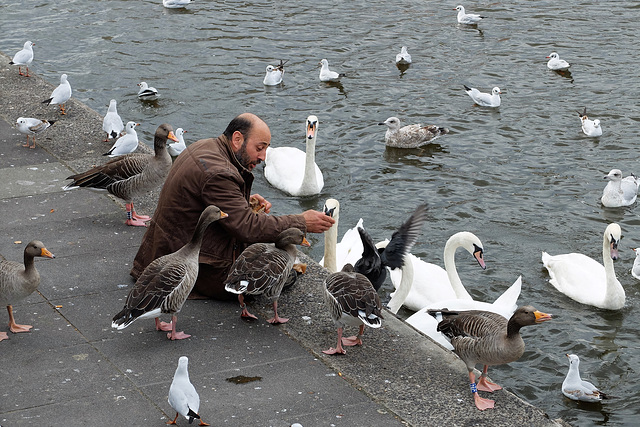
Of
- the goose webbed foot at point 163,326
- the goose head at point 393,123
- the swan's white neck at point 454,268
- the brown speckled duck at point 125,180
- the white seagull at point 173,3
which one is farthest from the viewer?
the white seagull at point 173,3

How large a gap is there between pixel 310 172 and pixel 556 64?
7059 mm

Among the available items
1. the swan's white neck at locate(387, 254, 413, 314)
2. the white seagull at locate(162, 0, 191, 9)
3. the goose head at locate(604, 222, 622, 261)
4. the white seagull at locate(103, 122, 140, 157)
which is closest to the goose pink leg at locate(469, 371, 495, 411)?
the swan's white neck at locate(387, 254, 413, 314)

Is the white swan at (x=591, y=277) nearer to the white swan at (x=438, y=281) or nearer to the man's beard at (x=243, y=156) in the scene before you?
the white swan at (x=438, y=281)

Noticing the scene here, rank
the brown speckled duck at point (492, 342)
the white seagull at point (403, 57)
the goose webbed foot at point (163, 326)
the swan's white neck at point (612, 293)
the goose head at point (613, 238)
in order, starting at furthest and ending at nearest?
the white seagull at point (403, 57), the goose head at point (613, 238), the swan's white neck at point (612, 293), the goose webbed foot at point (163, 326), the brown speckled duck at point (492, 342)

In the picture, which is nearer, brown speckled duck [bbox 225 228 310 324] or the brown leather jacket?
brown speckled duck [bbox 225 228 310 324]

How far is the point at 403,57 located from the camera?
17.9 metres

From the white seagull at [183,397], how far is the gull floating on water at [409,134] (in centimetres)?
948

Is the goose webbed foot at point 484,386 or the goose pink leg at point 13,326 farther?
the goose pink leg at point 13,326

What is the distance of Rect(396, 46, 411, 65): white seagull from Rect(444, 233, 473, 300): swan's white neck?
856cm

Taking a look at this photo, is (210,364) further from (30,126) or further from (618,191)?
(618,191)

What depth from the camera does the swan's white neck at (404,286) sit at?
9.19 meters

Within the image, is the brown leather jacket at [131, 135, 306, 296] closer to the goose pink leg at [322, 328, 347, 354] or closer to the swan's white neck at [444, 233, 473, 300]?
the goose pink leg at [322, 328, 347, 354]

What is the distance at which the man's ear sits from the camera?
7.18 meters

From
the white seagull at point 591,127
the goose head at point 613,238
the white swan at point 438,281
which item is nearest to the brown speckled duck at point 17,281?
the white swan at point 438,281
